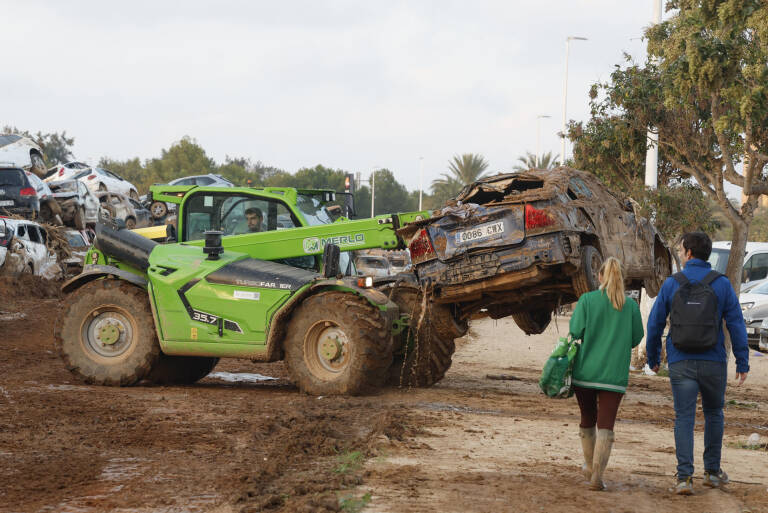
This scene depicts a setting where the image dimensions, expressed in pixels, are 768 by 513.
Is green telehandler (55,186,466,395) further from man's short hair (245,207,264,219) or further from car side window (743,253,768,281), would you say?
car side window (743,253,768,281)

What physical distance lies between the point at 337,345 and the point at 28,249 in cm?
1390

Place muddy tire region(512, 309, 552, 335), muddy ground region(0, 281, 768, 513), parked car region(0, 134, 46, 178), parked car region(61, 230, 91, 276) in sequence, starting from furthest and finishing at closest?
1. parked car region(0, 134, 46, 178)
2. parked car region(61, 230, 91, 276)
3. muddy tire region(512, 309, 552, 335)
4. muddy ground region(0, 281, 768, 513)

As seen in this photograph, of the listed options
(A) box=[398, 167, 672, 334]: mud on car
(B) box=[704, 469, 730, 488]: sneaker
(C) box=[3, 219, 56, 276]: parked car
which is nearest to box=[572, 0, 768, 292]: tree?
(A) box=[398, 167, 672, 334]: mud on car

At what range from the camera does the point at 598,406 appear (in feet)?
24.8

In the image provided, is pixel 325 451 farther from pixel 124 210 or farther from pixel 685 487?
pixel 124 210

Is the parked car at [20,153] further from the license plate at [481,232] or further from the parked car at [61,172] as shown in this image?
the license plate at [481,232]

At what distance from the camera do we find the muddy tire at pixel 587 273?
10852 millimetres

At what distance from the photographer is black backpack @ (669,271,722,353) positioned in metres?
7.46

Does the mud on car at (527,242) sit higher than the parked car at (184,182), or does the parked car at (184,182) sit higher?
the parked car at (184,182)

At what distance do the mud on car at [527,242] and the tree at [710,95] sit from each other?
3952 millimetres

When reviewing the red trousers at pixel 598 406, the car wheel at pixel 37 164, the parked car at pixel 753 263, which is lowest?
the red trousers at pixel 598 406

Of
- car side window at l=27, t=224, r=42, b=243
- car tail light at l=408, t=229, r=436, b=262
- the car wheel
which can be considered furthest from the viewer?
the car wheel

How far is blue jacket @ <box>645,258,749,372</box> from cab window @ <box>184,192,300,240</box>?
20.1ft

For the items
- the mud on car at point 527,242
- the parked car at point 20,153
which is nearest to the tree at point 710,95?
the mud on car at point 527,242
